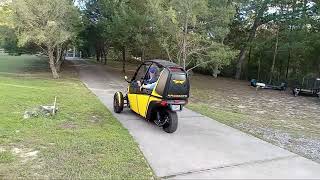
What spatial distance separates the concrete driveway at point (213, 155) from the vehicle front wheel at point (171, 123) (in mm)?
149

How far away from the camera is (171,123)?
8.16m

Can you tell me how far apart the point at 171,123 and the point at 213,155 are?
1.74 meters

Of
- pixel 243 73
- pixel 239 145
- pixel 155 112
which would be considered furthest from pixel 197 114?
pixel 243 73

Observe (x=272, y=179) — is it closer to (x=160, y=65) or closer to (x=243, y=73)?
(x=160, y=65)

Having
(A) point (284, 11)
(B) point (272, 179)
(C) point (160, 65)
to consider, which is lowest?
(B) point (272, 179)

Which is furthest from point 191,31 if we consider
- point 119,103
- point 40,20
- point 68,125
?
point 68,125

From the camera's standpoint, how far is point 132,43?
25.2 meters

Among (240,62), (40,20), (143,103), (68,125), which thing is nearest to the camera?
(68,125)

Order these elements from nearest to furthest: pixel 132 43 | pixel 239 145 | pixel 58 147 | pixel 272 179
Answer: pixel 272 179
pixel 58 147
pixel 239 145
pixel 132 43

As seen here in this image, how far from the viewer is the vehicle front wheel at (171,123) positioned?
26.8 feet

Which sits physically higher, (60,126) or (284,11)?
(284,11)

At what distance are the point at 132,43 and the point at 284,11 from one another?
12784mm

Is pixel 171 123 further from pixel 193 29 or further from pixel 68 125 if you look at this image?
pixel 193 29

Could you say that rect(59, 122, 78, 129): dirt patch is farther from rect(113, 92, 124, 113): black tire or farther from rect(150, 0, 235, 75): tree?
rect(150, 0, 235, 75): tree
